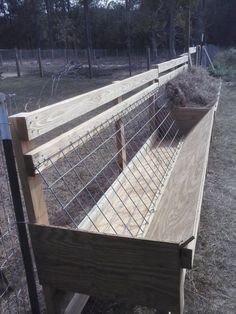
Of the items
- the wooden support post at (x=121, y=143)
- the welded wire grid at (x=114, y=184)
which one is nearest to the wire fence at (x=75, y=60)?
the welded wire grid at (x=114, y=184)

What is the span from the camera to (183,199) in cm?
290

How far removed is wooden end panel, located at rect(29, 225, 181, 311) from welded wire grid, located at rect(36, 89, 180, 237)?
0.63 ft

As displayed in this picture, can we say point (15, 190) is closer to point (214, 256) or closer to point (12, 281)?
point (12, 281)

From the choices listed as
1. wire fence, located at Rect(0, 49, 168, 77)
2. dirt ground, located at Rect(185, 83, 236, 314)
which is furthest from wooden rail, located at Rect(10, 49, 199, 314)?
wire fence, located at Rect(0, 49, 168, 77)

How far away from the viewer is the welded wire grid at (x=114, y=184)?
2500mm

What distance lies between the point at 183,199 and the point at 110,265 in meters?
1.27

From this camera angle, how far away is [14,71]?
23594 millimetres

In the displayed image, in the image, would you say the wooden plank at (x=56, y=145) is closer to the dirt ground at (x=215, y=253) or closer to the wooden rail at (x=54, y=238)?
the wooden rail at (x=54, y=238)

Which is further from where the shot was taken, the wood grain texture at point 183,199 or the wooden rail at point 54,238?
the wood grain texture at point 183,199

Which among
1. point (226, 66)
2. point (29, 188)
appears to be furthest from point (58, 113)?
point (226, 66)

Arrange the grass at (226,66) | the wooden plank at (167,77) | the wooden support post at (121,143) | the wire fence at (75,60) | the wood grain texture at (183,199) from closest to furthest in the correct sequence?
the wood grain texture at (183,199), the wooden support post at (121,143), the wooden plank at (167,77), the grass at (226,66), the wire fence at (75,60)

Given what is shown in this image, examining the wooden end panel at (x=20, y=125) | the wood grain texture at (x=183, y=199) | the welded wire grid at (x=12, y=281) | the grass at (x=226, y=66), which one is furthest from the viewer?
the grass at (x=226, y=66)

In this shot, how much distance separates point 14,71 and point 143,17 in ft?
29.1

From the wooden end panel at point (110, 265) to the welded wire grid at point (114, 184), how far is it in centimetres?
19
